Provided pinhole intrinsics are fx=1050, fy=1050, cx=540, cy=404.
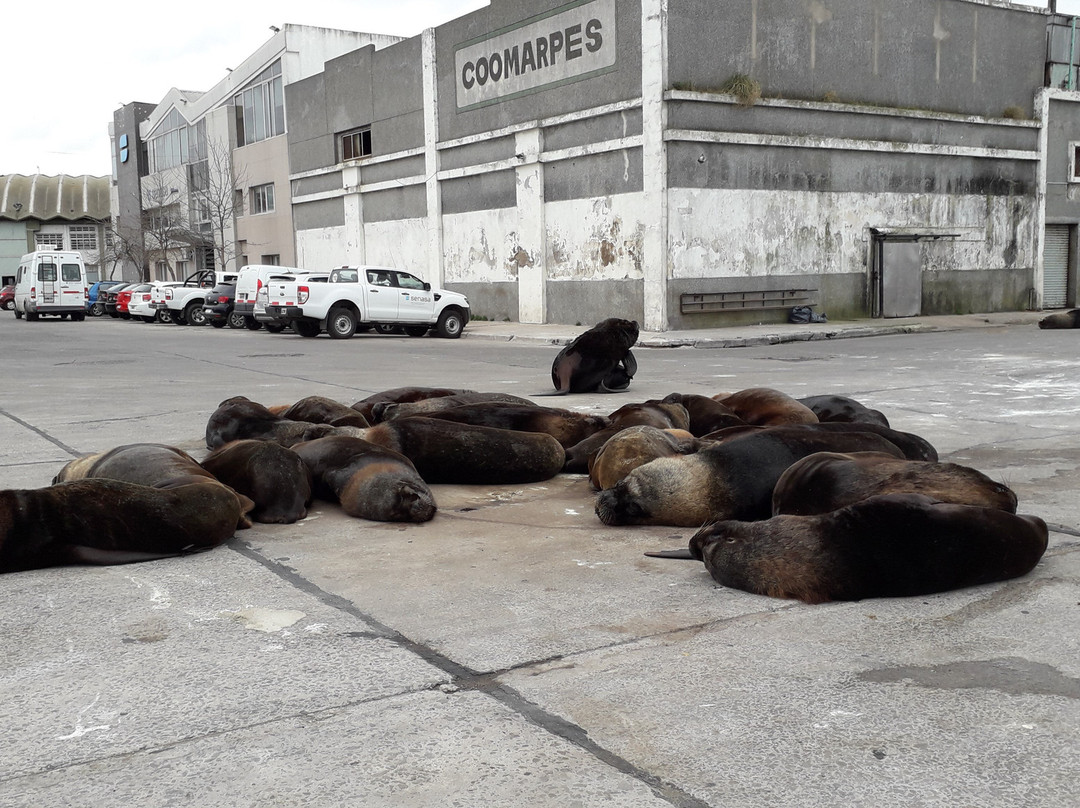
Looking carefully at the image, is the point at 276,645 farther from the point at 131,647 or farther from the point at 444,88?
the point at 444,88

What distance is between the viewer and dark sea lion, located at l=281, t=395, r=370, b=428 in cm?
755

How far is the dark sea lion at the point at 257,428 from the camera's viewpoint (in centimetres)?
704

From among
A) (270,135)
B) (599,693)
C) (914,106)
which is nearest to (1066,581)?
(599,693)

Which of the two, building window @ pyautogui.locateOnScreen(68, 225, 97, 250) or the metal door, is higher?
building window @ pyautogui.locateOnScreen(68, 225, 97, 250)

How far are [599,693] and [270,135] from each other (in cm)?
4590

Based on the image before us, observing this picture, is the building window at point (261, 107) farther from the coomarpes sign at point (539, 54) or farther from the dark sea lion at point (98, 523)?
the dark sea lion at point (98, 523)

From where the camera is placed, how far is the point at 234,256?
167 ft

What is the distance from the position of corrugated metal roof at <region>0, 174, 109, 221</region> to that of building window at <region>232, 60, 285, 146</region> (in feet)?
139

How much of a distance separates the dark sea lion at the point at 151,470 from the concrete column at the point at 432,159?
28648 millimetres

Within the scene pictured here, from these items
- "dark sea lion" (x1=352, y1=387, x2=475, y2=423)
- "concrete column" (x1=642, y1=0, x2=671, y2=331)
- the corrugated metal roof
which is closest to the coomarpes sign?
"concrete column" (x1=642, y1=0, x2=671, y2=331)

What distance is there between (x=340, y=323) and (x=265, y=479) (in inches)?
822

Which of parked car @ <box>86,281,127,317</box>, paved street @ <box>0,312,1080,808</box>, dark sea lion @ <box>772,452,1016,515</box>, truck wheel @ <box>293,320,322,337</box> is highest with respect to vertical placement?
parked car @ <box>86,281,127,317</box>

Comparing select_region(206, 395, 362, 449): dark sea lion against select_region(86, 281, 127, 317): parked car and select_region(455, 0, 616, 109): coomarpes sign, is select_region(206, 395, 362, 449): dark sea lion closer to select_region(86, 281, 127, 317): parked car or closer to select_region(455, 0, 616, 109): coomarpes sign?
select_region(455, 0, 616, 109): coomarpes sign

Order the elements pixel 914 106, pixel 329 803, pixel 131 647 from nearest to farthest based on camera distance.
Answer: pixel 329 803 < pixel 131 647 < pixel 914 106
